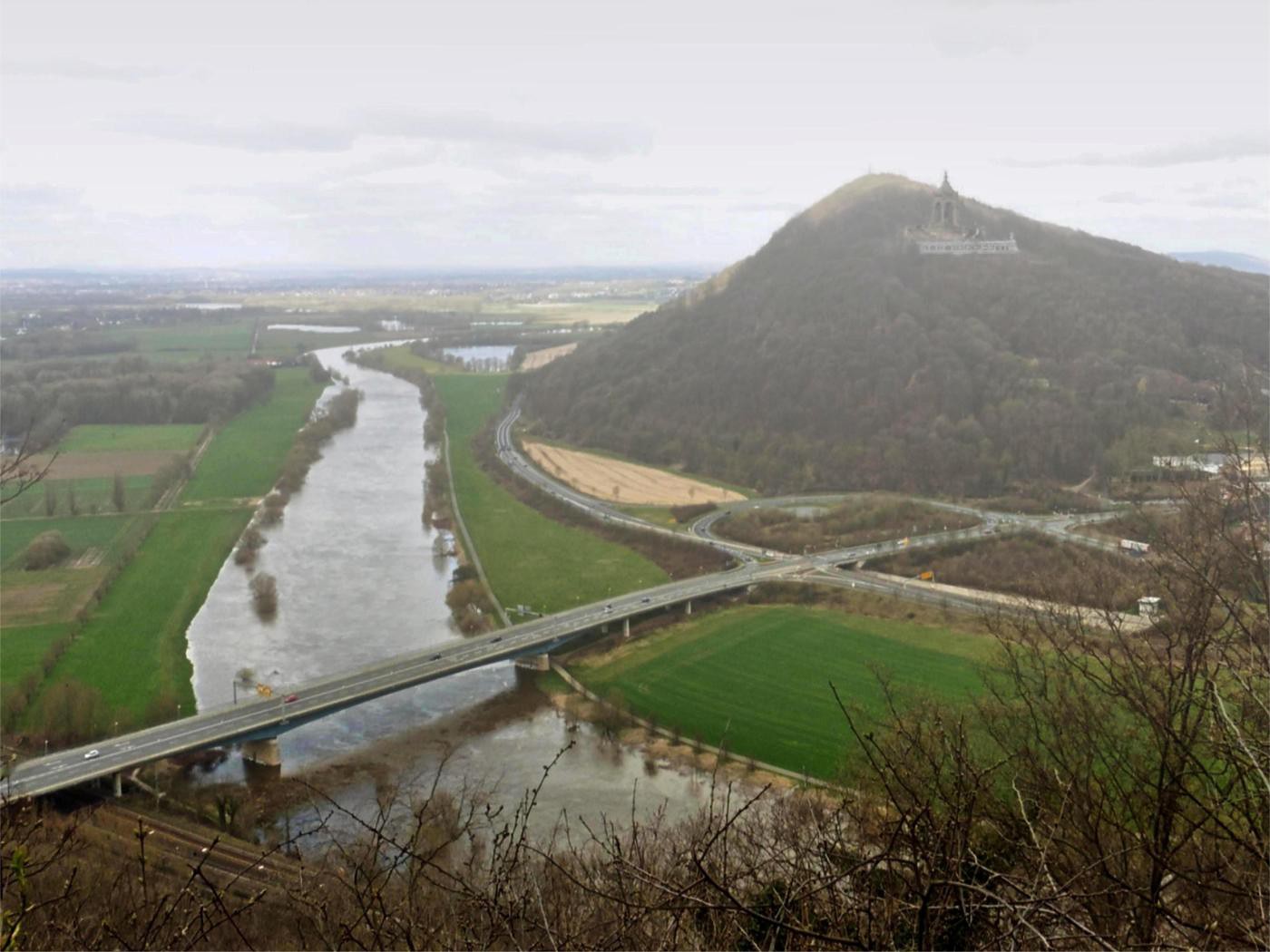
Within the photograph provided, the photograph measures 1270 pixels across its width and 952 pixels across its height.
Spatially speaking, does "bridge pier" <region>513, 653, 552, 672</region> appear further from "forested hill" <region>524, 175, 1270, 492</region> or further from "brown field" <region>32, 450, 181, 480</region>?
"brown field" <region>32, 450, 181, 480</region>

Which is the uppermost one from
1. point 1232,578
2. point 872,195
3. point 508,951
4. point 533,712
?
point 872,195

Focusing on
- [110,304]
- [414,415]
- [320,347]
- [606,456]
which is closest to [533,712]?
[606,456]

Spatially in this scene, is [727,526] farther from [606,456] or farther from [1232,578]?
[1232,578]

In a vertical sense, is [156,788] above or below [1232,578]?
below

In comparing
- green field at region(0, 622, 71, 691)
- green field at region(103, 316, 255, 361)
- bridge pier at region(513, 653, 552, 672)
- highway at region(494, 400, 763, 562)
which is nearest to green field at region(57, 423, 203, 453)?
highway at region(494, 400, 763, 562)

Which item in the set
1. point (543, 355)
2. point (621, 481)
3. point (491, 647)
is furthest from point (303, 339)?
point (491, 647)

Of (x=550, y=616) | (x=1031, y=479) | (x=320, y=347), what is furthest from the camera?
(x=320, y=347)
